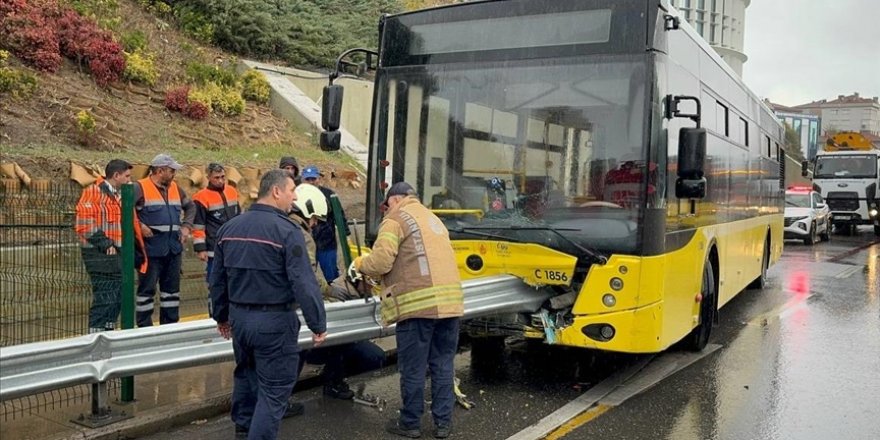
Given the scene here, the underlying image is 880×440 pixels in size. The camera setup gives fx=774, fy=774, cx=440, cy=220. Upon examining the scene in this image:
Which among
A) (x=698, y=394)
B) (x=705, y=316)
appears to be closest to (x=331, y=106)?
(x=698, y=394)

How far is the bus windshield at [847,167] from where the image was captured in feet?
96.6

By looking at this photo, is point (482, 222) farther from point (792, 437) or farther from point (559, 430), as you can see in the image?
point (792, 437)

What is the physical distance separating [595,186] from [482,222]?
102 cm

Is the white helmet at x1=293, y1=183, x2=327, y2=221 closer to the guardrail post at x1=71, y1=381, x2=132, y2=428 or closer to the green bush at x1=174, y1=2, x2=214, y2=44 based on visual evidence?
the guardrail post at x1=71, y1=381, x2=132, y2=428

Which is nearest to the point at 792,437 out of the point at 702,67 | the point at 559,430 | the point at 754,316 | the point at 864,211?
the point at 559,430

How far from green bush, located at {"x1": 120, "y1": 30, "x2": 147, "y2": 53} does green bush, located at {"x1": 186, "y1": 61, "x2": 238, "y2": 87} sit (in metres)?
0.96

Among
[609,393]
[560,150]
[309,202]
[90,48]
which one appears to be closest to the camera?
[309,202]

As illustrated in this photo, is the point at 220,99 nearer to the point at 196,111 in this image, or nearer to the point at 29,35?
the point at 196,111

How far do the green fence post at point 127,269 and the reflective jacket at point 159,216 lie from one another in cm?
133

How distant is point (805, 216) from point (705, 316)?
57.7ft

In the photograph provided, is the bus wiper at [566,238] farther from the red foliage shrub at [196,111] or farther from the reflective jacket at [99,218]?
the red foliage shrub at [196,111]

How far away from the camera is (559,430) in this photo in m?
5.64

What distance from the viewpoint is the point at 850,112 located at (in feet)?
463

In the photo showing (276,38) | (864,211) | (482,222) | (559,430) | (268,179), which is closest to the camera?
(268,179)
